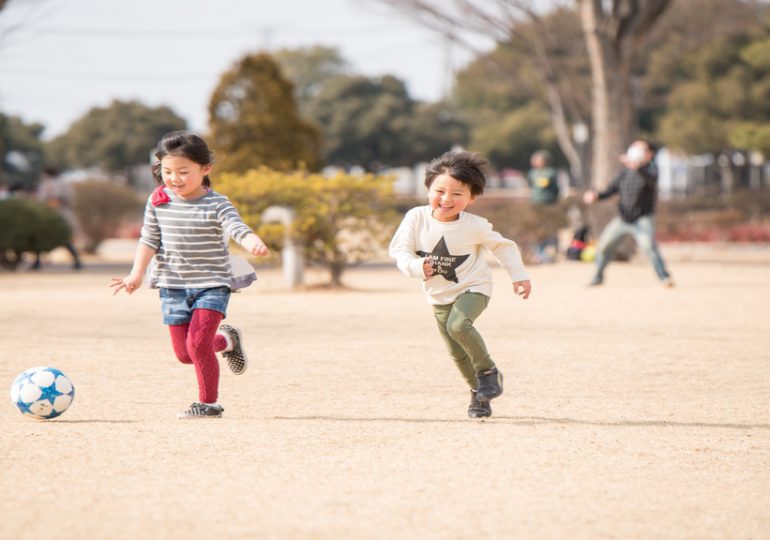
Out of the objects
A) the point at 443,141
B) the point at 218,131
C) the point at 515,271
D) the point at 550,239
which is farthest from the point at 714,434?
the point at 443,141

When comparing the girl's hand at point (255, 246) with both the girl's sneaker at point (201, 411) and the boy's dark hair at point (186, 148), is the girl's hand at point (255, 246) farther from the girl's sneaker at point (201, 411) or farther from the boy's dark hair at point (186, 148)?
the girl's sneaker at point (201, 411)

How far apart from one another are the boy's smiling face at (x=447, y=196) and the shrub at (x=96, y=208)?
64.5ft

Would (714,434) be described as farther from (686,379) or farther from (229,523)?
(229,523)

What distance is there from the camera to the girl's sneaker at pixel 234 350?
6520 mm

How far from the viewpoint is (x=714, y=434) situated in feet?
19.3

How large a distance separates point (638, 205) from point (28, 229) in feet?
32.3

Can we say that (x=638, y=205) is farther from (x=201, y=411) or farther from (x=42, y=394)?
(x=42, y=394)

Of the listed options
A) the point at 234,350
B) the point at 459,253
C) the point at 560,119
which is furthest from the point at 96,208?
the point at 459,253

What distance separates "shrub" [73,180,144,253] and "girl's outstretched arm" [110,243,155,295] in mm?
19124

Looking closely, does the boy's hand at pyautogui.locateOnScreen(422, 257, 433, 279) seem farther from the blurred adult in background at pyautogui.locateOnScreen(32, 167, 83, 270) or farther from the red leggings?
the blurred adult in background at pyautogui.locateOnScreen(32, 167, 83, 270)

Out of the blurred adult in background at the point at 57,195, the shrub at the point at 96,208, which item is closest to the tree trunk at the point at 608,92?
the blurred adult in background at the point at 57,195

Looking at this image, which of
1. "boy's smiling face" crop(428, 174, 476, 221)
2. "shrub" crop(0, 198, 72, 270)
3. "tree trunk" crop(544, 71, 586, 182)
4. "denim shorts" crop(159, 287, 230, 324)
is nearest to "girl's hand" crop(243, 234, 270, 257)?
"denim shorts" crop(159, 287, 230, 324)

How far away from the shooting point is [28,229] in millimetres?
19234

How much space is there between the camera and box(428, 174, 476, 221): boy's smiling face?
6.09 metres
